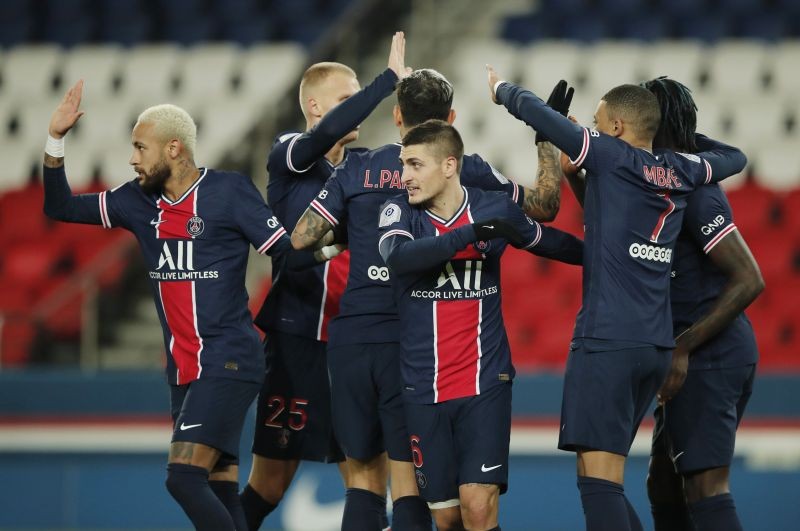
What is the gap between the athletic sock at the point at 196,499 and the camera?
5.19m

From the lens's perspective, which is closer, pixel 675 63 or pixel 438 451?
pixel 438 451

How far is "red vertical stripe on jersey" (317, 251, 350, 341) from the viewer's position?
19.0 feet

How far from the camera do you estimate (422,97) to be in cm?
507

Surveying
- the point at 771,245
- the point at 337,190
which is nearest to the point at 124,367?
the point at 337,190

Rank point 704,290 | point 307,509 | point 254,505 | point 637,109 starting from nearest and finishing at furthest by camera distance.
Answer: point 637,109 → point 704,290 → point 254,505 → point 307,509

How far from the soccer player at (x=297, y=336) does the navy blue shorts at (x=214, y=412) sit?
17.7 inches

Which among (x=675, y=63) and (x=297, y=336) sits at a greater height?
(x=675, y=63)

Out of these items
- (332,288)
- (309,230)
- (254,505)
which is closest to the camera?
(309,230)

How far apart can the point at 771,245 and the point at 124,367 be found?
5356mm

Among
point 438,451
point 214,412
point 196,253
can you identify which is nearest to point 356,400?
point 438,451

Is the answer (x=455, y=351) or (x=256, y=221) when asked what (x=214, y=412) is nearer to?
(x=256, y=221)

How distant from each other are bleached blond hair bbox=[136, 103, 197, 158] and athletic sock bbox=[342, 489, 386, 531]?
171 cm

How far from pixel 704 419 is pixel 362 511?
60.5 inches

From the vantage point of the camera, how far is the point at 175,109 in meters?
5.60
